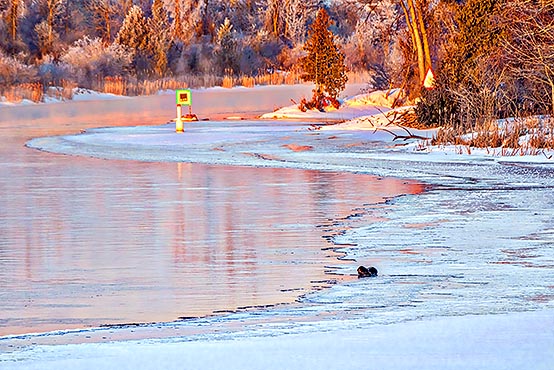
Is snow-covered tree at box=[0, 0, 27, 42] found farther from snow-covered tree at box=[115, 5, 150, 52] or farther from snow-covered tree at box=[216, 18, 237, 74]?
snow-covered tree at box=[216, 18, 237, 74]

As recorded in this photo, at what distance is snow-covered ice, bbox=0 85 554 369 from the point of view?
693 centimetres

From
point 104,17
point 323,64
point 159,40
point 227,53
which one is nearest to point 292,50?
point 227,53

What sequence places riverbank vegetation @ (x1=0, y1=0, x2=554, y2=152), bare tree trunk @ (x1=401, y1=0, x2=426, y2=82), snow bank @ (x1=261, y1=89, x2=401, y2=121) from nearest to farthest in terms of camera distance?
riverbank vegetation @ (x1=0, y1=0, x2=554, y2=152) → bare tree trunk @ (x1=401, y1=0, x2=426, y2=82) → snow bank @ (x1=261, y1=89, x2=401, y2=121)

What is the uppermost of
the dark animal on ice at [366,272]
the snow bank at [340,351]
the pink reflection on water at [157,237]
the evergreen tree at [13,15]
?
the evergreen tree at [13,15]

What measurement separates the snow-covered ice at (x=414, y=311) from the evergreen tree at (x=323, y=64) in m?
24.0

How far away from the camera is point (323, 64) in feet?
141

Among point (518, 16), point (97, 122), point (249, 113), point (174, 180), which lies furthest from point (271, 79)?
point (174, 180)

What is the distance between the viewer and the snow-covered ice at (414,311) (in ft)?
22.7

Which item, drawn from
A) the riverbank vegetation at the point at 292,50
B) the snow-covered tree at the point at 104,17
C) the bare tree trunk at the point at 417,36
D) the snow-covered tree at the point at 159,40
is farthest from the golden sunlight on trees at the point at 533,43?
the snow-covered tree at the point at 104,17

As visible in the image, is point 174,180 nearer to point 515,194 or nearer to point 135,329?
point 515,194

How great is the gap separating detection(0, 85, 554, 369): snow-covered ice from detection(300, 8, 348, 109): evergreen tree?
2398 cm

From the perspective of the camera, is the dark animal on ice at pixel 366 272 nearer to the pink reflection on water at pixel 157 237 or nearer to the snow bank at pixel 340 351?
the pink reflection on water at pixel 157 237

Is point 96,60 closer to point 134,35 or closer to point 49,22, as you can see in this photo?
point 134,35

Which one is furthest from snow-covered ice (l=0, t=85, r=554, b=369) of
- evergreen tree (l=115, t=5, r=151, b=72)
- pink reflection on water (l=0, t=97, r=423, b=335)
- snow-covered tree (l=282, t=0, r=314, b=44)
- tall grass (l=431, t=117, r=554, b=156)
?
snow-covered tree (l=282, t=0, r=314, b=44)
